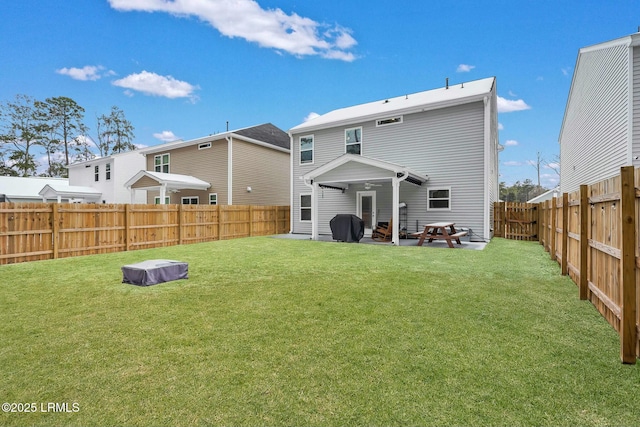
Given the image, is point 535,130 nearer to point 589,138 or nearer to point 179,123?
point 589,138

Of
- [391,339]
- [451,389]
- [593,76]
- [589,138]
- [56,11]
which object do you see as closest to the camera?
[451,389]

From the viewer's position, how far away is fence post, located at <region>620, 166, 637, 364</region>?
2.53 metres

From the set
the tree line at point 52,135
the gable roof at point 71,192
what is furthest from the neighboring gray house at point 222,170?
the tree line at point 52,135

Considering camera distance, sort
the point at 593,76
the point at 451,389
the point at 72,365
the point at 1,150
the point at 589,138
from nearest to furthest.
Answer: the point at 451,389, the point at 72,365, the point at 593,76, the point at 589,138, the point at 1,150

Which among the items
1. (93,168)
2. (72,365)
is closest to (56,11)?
(93,168)

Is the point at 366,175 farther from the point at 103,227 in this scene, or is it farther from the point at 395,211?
the point at 103,227

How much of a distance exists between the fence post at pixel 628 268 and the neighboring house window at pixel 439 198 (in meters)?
9.66

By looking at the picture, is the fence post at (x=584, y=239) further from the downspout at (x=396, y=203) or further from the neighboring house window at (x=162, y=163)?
the neighboring house window at (x=162, y=163)

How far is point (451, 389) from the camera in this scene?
85.7 inches

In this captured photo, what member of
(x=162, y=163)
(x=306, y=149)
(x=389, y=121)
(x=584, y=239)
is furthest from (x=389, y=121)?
(x=162, y=163)

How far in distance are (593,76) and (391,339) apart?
13.3 m

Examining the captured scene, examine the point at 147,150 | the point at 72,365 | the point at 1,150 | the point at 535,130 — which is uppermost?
the point at 535,130

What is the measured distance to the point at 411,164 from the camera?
12.9 m

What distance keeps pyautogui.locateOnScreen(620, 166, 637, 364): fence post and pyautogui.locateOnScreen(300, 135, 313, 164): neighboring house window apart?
1346 cm
